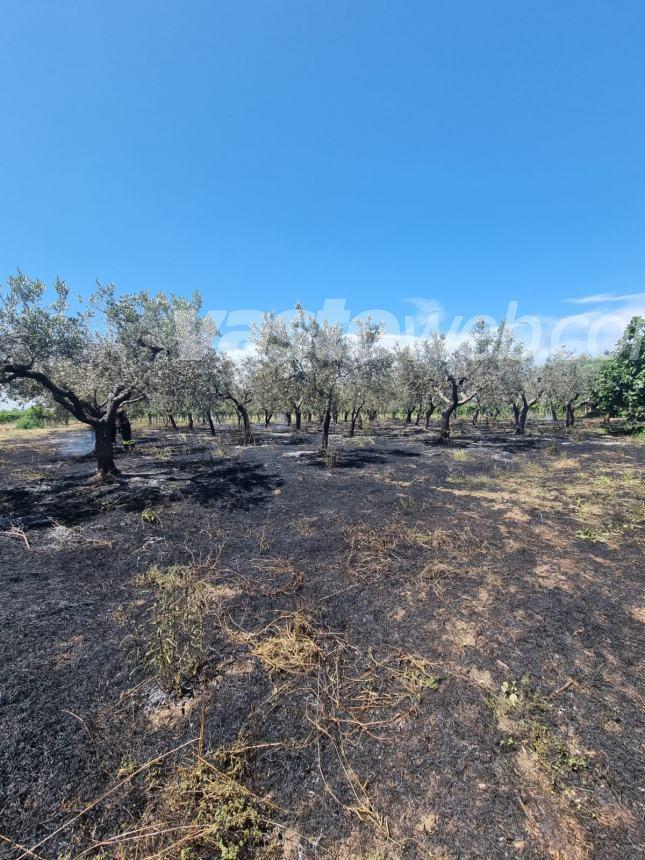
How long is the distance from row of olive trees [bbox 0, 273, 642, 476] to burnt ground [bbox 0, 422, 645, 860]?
17.8 feet

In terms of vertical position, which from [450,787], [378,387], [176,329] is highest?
[176,329]

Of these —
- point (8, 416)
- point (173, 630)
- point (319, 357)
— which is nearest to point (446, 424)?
point (319, 357)

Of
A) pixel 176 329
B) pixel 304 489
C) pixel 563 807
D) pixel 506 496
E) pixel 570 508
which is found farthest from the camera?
pixel 176 329

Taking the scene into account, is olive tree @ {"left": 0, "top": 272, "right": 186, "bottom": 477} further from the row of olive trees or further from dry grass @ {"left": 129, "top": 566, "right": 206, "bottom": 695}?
dry grass @ {"left": 129, "top": 566, "right": 206, "bottom": 695}

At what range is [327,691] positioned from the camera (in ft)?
12.1

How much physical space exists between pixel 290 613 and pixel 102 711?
250 centimetres

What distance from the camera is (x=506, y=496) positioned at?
36.4 feet

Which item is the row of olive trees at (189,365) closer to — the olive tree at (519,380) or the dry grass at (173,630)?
the olive tree at (519,380)

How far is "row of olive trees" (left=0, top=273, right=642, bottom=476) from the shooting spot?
10.9 m

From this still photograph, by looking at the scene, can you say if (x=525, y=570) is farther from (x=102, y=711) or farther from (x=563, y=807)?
(x=102, y=711)

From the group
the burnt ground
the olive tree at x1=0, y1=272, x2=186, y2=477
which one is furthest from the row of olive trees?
the burnt ground

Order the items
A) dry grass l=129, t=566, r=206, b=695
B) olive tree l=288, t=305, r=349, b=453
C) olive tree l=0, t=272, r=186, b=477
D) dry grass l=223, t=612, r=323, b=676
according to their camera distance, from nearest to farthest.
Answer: dry grass l=129, t=566, r=206, b=695 < dry grass l=223, t=612, r=323, b=676 < olive tree l=0, t=272, r=186, b=477 < olive tree l=288, t=305, r=349, b=453

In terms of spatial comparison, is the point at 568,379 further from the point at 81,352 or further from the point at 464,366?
the point at 81,352

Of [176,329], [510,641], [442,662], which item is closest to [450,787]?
[442,662]
